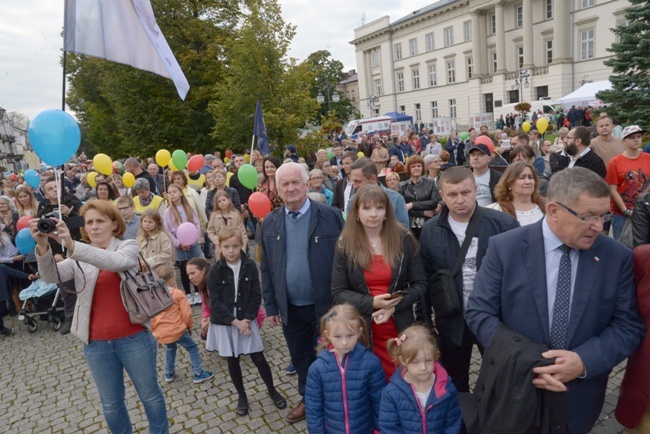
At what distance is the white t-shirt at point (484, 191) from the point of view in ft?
14.9

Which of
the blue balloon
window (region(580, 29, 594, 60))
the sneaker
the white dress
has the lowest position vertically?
the sneaker

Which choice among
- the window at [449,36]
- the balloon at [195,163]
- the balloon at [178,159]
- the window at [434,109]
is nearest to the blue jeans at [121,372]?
the balloon at [178,159]

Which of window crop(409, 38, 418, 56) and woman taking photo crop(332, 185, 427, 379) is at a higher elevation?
window crop(409, 38, 418, 56)

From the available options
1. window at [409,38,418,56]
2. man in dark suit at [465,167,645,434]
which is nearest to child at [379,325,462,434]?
man in dark suit at [465,167,645,434]

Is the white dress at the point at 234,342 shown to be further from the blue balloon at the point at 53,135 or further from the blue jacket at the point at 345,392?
the blue balloon at the point at 53,135

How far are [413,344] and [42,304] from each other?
21.0 ft

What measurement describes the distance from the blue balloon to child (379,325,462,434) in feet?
9.58

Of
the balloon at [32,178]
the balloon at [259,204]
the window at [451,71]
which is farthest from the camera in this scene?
the window at [451,71]

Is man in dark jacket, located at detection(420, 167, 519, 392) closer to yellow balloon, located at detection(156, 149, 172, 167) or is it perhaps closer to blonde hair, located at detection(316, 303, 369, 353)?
blonde hair, located at detection(316, 303, 369, 353)

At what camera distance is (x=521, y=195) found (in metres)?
3.77

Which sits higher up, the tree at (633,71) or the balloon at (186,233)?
the tree at (633,71)

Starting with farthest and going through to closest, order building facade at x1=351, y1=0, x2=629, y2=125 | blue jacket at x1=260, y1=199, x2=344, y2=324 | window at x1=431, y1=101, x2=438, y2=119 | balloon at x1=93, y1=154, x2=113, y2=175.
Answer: window at x1=431, y1=101, x2=438, y2=119
building facade at x1=351, y1=0, x2=629, y2=125
balloon at x1=93, y1=154, x2=113, y2=175
blue jacket at x1=260, y1=199, x2=344, y2=324

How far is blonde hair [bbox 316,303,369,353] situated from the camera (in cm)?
285

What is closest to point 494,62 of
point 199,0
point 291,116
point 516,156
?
point 199,0
